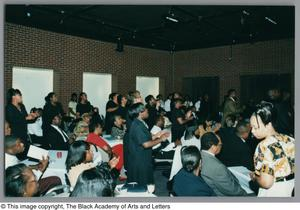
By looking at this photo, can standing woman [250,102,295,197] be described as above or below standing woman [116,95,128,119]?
below

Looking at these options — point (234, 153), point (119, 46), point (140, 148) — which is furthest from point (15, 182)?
point (119, 46)

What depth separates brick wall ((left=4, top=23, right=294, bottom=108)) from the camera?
8.83 meters

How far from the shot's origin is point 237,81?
11484 mm

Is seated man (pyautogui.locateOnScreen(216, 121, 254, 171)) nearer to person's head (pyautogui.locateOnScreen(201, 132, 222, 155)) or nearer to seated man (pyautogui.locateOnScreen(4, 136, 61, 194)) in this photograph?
person's head (pyautogui.locateOnScreen(201, 132, 222, 155))

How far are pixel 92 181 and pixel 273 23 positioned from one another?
24.9ft

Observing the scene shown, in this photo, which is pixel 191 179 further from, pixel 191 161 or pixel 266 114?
pixel 266 114

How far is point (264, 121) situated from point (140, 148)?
65.7 inches

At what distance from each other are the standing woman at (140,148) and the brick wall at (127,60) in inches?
231

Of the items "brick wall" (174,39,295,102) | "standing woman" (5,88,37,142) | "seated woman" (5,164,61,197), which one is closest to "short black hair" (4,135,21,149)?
"seated woman" (5,164,61,197)

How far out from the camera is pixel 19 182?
238 cm

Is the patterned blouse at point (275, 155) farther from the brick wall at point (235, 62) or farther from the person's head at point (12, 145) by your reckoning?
the brick wall at point (235, 62)

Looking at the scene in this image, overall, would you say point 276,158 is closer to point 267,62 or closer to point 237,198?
point 237,198

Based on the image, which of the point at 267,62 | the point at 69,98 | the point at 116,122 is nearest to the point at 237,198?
the point at 116,122

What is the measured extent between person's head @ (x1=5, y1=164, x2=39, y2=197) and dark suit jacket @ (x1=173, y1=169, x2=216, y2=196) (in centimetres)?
120
